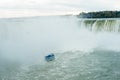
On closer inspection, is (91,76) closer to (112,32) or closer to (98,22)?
(112,32)

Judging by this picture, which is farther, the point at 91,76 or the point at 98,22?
the point at 98,22

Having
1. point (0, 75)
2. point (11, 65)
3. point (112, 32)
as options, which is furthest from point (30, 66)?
point (112, 32)

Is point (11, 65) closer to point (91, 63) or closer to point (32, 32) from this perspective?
point (91, 63)

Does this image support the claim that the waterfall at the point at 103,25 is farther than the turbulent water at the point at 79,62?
Yes

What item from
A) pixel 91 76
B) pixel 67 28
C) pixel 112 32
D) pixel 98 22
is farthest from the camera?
pixel 67 28

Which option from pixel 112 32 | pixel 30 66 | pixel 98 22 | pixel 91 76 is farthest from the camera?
pixel 98 22

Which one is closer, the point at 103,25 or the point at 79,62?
the point at 79,62

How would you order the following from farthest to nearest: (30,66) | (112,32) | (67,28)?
(67,28) → (112,32) → (30,66)

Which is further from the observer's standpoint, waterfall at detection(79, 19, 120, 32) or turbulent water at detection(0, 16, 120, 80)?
waterfall at detection(79, 19, 120, 32)

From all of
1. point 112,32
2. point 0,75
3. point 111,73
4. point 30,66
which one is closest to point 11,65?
point 30,66
